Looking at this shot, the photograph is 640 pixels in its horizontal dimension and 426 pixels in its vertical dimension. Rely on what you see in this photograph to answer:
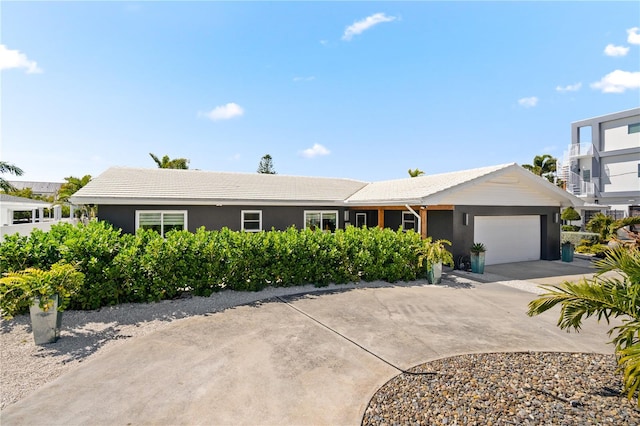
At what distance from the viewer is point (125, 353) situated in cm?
491

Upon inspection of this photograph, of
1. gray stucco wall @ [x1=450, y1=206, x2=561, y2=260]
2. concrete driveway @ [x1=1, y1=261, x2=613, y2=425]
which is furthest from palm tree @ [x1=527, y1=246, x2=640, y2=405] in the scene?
gray stucco wall @ [x1=450, y1=206, x2=561, y2=260]

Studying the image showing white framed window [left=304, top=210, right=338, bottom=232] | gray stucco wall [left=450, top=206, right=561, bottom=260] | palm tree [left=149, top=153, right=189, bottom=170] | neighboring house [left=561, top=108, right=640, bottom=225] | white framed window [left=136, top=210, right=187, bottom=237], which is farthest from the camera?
palm tree [left=149, top=153, right=189, bottom=170]

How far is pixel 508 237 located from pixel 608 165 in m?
21.1

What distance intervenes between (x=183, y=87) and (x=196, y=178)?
461 cm

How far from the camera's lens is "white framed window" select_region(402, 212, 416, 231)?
14.4 m

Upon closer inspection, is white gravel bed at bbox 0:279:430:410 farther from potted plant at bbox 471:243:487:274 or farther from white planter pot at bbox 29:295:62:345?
potted plant at bbox 471:243:487:274

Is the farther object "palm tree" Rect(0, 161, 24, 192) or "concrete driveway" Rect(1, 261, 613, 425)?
"palm tree" Rect(0, 161, 24, 192)

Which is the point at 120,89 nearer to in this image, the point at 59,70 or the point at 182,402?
the point at 59,70

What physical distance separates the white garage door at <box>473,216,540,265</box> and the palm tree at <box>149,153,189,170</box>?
98.6 feet

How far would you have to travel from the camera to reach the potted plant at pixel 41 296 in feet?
17.1

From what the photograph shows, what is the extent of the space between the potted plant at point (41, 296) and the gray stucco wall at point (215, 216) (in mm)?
7317

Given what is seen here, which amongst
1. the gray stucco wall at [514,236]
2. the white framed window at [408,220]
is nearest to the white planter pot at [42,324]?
the gray stucco wall at [514,236]

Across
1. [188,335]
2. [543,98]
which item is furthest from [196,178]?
[543,98]

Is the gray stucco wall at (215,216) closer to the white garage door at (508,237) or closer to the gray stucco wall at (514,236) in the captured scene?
the gray stucco wall at (514,236)
